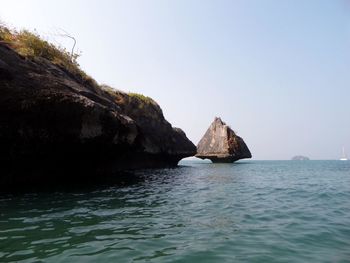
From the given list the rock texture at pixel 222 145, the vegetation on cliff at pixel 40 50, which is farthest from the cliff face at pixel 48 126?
the rock texture at pixel 222 145

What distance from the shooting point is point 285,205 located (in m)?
11.0

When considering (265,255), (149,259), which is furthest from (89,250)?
(265,255)

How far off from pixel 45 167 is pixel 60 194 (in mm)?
3789

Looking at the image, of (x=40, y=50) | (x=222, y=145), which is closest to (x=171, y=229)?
(x=40, y=50)

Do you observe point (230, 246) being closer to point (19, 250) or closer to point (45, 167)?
point (19, 250)

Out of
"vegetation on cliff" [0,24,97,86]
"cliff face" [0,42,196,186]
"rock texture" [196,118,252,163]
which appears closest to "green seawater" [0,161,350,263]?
"cliff face" [0,42,196,186]

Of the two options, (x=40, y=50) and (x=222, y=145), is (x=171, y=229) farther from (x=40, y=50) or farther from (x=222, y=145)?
(x=222, y=145)

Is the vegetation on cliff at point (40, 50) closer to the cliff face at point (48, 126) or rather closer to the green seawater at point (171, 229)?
the cliff face at point (48, 126)

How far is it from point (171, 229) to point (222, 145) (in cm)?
5163

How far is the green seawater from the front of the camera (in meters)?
5.65

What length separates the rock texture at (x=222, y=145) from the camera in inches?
2278

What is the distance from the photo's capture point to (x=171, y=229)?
746 cm

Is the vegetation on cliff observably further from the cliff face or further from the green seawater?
the green seawater

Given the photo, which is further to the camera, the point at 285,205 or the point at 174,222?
the point at 285,205
